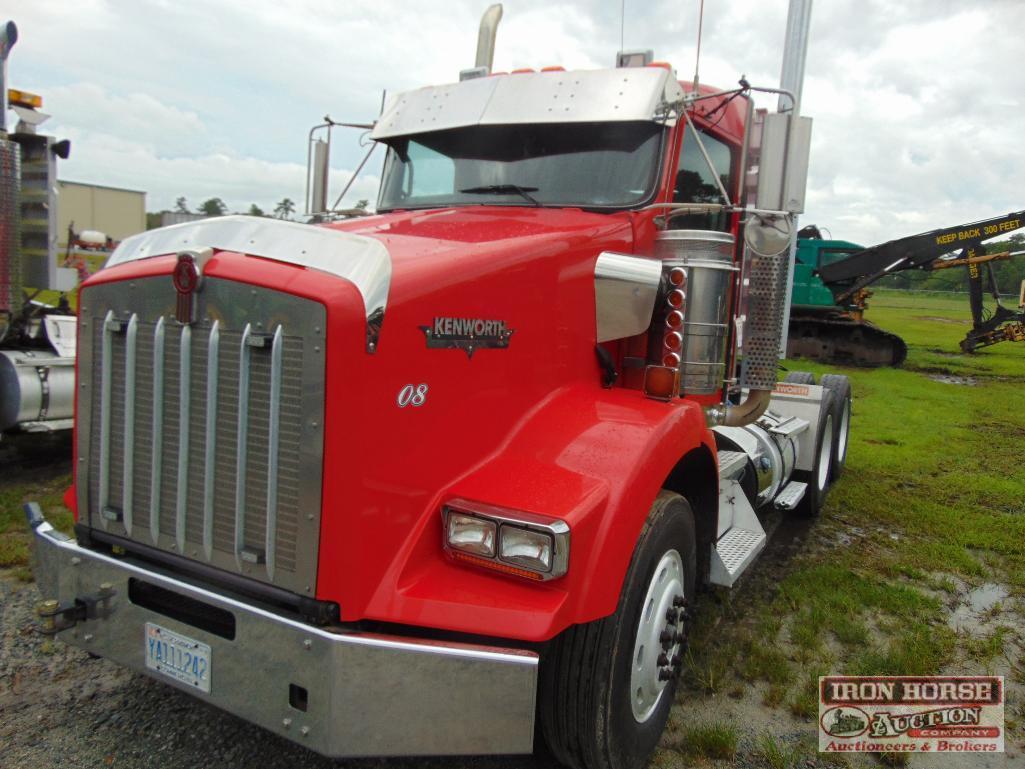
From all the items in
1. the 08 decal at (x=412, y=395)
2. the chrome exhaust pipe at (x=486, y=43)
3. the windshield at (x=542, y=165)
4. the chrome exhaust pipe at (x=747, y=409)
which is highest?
the chrome exhaust pipe at (x=486, y=43)

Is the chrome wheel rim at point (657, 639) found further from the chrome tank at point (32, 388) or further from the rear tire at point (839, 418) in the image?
the chrome tank at point (32, 388)

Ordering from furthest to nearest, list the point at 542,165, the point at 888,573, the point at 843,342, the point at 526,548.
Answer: the point at 843,342
the point at 888,573
the point at 542,165
the point at 526,548

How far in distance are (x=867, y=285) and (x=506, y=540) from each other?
59.9 ft

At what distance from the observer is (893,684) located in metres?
3.56

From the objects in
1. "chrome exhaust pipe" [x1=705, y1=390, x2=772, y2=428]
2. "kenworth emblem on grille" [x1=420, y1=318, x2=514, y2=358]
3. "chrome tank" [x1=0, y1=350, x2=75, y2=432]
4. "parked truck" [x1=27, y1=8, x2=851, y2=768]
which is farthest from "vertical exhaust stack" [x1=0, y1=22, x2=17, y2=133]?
"chrome exhaust pipe" [x1=705, y1=390, x2=772, y2=428]

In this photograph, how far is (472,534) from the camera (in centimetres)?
242

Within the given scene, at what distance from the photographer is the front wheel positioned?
2.55 meters

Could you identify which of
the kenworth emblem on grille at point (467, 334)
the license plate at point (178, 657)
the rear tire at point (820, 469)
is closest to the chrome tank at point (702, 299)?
the kenworth emblem on grille at point (467, 334)

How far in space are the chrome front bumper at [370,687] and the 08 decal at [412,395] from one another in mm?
703

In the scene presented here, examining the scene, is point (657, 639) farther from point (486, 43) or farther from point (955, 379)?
point (955, 379)

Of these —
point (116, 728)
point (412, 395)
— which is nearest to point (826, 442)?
point (412, 395)

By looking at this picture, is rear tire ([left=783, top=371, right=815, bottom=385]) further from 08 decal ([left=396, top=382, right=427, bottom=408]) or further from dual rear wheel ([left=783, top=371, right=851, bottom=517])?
08 decal ([left=396, top=382, right=427, bottom=408])

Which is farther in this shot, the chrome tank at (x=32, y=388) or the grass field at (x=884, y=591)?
the chrome tank at (x=32, y=388)

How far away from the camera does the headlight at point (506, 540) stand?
2.30 m
